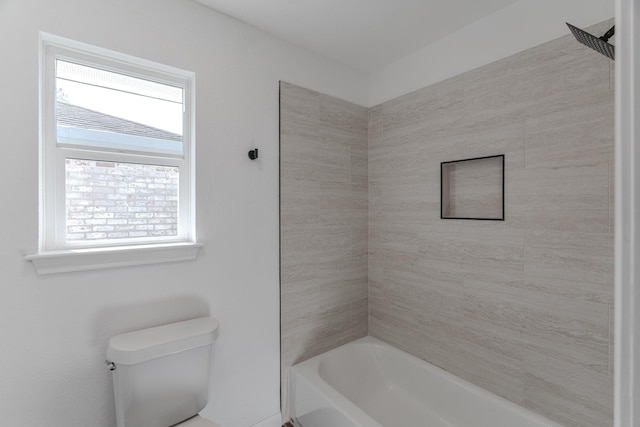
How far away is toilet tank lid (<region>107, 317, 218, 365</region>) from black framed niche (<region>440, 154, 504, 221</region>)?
157cm

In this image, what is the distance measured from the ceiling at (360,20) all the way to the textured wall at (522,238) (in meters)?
0.33

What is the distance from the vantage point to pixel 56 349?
1.28 m

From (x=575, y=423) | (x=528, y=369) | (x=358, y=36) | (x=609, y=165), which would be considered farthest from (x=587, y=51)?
(x=575, y=423)

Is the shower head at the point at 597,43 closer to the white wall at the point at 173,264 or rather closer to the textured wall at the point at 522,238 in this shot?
the textured wall at the point at 522,238

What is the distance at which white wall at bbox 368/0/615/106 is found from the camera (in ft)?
4.68

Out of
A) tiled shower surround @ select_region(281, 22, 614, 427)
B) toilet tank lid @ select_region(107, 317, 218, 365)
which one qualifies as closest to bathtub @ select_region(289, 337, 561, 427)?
tiled shower surround @ select_region(281, 22, 614, 427)

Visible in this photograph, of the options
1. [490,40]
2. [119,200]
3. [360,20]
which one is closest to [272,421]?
[119,200]

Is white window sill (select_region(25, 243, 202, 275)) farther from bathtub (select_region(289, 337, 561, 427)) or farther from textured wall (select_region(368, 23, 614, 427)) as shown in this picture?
textured wall (select_region(368, 23, 614, 427))

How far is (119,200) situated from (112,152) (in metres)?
0.24

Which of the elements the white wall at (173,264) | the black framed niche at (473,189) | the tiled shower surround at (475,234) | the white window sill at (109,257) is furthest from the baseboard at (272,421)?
the black framed niche at (473,189)

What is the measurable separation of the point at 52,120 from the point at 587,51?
245 cm

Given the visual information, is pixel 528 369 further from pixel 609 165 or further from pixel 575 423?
pixel 609 165

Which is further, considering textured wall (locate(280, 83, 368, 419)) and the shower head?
textured wall (locate(280, 83, 368, 419))

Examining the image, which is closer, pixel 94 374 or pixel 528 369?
pixel 94 374
